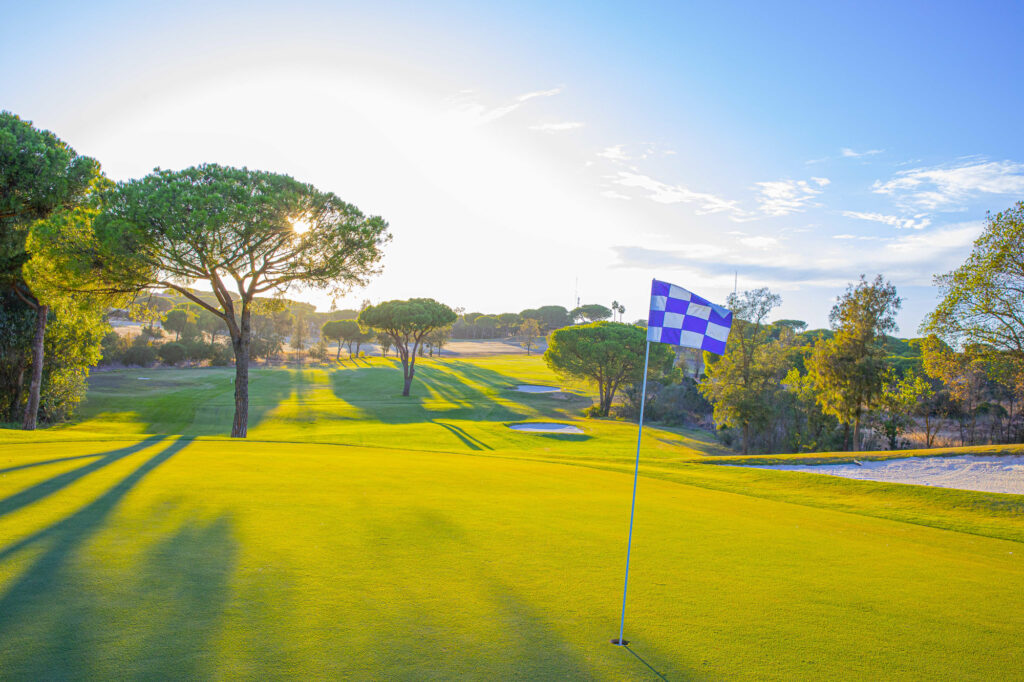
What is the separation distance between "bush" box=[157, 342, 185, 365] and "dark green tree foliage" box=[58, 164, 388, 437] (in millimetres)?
49382

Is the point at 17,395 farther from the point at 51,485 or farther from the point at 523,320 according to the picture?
the point at 523,320

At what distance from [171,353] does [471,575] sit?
70175 mm

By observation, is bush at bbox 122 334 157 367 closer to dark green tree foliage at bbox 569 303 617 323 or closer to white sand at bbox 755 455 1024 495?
white sand at bbox 755 455 1024 495

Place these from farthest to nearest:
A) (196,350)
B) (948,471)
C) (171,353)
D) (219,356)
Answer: (219,356) < (196,350) < (171,353) < (948,471)

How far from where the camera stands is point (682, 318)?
6.31 metres

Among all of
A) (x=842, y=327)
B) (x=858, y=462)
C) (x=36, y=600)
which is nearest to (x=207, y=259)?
(x=36, y=600)

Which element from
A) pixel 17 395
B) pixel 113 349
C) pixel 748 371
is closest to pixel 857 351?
pixel 748 371

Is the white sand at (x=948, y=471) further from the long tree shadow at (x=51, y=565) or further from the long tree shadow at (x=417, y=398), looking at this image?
the long tree shadow at (x=417, y=398)

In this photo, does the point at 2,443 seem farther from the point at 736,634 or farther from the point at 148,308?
the point at 736,634

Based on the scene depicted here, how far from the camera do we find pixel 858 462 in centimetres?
1666

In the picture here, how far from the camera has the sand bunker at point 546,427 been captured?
115 ft

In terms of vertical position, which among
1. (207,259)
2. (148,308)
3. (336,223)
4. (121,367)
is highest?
(336,223)

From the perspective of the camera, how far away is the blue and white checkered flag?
6199mm

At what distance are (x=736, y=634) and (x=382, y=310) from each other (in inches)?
1958
